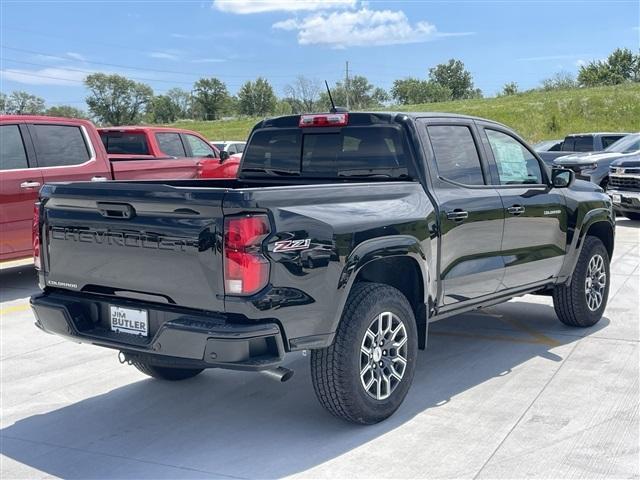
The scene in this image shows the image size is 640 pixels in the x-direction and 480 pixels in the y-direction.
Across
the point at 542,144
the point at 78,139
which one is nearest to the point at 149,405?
the point at 78,139

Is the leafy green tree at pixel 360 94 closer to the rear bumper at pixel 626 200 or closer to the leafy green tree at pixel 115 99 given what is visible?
the leafy green tree at pixel 115 99

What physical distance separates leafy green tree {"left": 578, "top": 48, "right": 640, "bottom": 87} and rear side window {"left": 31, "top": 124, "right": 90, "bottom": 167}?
76864 millimetres

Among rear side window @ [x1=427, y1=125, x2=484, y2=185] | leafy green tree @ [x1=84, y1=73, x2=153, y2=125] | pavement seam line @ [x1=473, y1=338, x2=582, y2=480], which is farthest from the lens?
leafy green tree @ [x1=84, y1=73, x2=153, y2=125]

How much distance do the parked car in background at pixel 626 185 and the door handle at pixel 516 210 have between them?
9292 millimetres

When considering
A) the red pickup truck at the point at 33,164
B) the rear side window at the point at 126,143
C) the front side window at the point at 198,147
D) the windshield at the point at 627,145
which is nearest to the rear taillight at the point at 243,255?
the red pickup truck at the point at 33,164

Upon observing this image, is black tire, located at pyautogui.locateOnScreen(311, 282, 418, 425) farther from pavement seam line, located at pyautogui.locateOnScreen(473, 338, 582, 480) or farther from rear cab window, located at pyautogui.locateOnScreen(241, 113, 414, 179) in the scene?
rear cab window, located at pyautogui.locateOnScreen(241, 113, 414, 179)

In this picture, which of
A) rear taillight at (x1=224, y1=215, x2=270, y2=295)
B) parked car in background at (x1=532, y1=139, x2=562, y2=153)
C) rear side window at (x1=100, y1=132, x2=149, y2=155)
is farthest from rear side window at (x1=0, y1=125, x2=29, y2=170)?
parked car in background at (x1=532, y1=139, x2=562, y2=153)

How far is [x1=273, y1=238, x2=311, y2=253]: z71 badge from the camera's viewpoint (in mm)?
3875

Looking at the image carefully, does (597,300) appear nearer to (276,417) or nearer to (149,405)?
(276,417)

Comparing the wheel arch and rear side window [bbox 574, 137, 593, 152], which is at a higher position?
rear side window [bbox 574, 137, 593, 152]

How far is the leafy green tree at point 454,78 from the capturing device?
381 feet

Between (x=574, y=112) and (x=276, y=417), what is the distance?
Answer: 149 feet

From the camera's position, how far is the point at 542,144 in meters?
22.6

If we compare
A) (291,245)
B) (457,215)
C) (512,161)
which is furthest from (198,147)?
(291,245)
